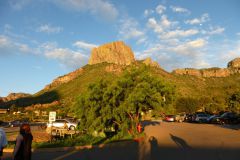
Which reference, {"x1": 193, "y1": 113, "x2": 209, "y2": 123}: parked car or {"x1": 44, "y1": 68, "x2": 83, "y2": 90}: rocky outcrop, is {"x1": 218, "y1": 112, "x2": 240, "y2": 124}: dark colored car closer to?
{"x1": 193, "y1": 113, "x2": 209, "y2": 123}: parked car

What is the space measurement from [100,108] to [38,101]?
131 meters

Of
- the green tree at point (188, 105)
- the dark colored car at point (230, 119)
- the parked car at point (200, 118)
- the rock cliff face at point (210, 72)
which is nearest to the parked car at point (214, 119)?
the dark colored car at point (230, 119)

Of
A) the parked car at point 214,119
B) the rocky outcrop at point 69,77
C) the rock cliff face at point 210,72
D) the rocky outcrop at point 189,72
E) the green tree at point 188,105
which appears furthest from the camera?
the rocky outcrop at point 189,72

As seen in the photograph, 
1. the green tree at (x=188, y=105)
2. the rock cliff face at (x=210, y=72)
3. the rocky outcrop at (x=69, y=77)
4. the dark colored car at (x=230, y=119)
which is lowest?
the dark colored car at (x=230, y=119)

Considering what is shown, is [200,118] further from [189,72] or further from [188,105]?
[189,72]

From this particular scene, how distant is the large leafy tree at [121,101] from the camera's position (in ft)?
75.6

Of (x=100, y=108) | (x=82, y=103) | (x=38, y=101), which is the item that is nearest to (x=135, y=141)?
(x=100, y=108)

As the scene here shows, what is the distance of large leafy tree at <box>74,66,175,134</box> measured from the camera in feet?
75.6

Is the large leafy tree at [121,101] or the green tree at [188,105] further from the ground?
the green tree at [188,105]

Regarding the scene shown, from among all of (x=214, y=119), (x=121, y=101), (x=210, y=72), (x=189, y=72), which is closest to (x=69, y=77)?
(x=189, y=72)

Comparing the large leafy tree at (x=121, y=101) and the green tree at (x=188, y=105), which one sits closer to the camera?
the large leafy tree at (x=121, y=101)

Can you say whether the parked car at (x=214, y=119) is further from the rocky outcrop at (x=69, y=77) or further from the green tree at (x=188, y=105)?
the rocky outcrop at (x=69, y=77)

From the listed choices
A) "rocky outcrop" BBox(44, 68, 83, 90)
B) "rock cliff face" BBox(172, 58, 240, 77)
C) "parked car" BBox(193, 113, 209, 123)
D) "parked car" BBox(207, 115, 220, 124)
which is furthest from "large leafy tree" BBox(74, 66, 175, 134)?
"rock cliff face" BBox(172, 58, 240, 77)

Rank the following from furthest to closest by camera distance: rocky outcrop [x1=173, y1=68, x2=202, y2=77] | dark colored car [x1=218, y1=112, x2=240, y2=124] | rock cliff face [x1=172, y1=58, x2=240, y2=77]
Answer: rocky outcrop [x1=173, y1=68, x2=202, y2=77]
rock cliff face [x1=172, y1=58, x2=240, y2=77]
dark colored car [x1=218, y1=112, x2=240, y2=124]
